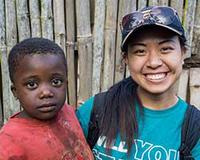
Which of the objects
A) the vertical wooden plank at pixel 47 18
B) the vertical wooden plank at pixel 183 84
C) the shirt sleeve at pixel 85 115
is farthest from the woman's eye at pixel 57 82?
the vertical wooden plank at pixel 183 84

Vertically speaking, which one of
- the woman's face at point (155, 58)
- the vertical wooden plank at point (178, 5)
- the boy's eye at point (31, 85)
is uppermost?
the vertical wooden plank at point (178, 5)

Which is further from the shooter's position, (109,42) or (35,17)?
(109,42)

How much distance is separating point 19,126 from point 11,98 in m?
1.56

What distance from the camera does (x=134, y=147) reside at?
5.62ft

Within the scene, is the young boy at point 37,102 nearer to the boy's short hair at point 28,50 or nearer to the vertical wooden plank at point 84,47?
the boy's short hair at point 28,50

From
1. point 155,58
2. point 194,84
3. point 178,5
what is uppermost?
point 178,5

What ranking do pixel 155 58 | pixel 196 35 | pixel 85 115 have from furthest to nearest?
pixel 196 35, pixel 85 115, pixel 155 58

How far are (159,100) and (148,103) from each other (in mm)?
52

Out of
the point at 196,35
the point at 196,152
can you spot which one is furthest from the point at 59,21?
the point at 196,152

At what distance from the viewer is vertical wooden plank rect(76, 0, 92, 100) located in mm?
2998

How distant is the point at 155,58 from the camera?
5.38ft

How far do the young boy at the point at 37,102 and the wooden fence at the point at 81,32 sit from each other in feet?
4.31

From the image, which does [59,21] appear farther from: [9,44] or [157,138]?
[157,138]

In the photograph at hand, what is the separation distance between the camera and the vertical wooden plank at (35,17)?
116 inches
